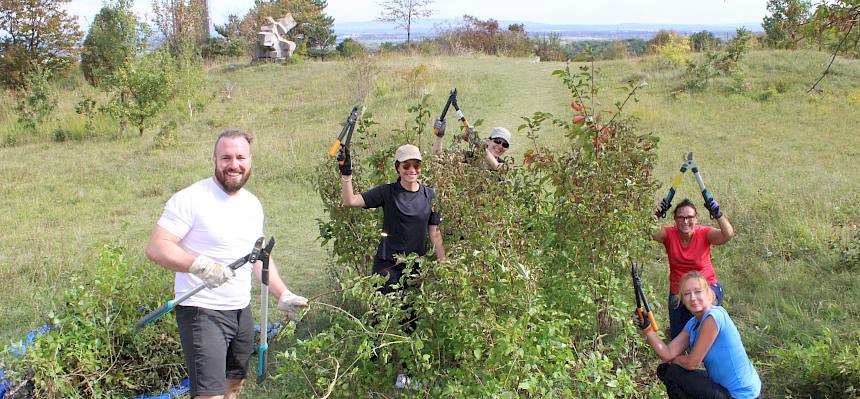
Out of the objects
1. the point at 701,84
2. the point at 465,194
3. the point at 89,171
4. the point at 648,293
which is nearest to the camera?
the point at 465,194

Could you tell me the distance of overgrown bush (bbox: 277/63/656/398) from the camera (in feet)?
9.12

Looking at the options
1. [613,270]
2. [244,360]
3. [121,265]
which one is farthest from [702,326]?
[121,265]

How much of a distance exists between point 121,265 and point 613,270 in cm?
291

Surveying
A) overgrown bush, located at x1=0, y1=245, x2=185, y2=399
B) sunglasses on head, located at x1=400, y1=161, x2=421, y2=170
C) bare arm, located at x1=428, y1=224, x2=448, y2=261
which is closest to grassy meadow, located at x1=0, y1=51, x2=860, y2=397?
overgrown bush, located at x1=0, y1=245, x2=185, y2=399

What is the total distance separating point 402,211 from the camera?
378cm

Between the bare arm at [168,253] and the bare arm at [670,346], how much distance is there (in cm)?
233

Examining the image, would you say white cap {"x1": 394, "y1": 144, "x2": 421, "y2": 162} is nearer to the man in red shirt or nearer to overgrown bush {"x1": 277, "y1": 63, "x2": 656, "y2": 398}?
overgrown bush {"x1": 277, "y1": 63, "x2": 656, "y2": 398}

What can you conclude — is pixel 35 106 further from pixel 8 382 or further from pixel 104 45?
pixel 8 382

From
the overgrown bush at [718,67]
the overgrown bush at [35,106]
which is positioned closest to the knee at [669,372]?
the overgrown bush at [718,67]

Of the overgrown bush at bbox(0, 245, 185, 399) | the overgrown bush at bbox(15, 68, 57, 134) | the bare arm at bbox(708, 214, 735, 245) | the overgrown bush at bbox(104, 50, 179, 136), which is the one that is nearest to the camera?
the overgrown bush at bbox(0, 245, 185, 399)

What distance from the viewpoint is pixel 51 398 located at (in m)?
3.38

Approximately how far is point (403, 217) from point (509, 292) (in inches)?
41.9

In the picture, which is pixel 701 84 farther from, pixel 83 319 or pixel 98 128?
pixel 83 319

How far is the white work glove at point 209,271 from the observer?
8.73 feet
